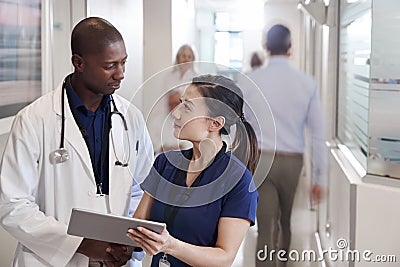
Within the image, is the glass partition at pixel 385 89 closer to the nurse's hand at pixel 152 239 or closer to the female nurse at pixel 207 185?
the female nurse at pixel 207 185

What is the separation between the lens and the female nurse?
1221 mm

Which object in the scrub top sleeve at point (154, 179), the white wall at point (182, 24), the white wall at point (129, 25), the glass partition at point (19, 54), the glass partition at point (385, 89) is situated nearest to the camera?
the scrub top sleeve at point (154, 179)

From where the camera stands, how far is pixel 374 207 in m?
1.98

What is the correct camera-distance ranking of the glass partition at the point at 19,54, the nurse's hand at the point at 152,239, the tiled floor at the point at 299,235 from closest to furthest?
the nurse's hand at the point at 152,239
the glass partition at the point at 19,54
the tiled floor at the point at 299,235

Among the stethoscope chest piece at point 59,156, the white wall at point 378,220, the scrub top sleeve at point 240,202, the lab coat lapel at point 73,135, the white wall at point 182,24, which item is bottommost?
the white wall at point 378,220

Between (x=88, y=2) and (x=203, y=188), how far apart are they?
47.9 inches

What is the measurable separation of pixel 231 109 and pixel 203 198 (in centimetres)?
19

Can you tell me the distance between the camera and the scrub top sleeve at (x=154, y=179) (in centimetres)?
133

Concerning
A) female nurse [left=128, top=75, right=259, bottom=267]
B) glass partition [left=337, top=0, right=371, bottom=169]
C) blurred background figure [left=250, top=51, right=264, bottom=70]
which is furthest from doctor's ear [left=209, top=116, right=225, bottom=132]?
blurred background figure [left=250, top=51, right=264, bottom=70]

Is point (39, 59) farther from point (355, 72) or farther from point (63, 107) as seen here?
point (355, 72)

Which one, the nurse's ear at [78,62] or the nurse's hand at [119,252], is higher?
the nurse's ear at [78,62]

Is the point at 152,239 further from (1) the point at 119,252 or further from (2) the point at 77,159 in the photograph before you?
(2) the point at 77,159

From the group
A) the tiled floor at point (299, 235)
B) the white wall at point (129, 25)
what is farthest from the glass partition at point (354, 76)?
the white wall at point (129, 25)

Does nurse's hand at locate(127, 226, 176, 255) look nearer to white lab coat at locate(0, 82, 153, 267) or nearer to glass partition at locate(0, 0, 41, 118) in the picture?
white lab coat at locate(0, 82, 153, 267)
